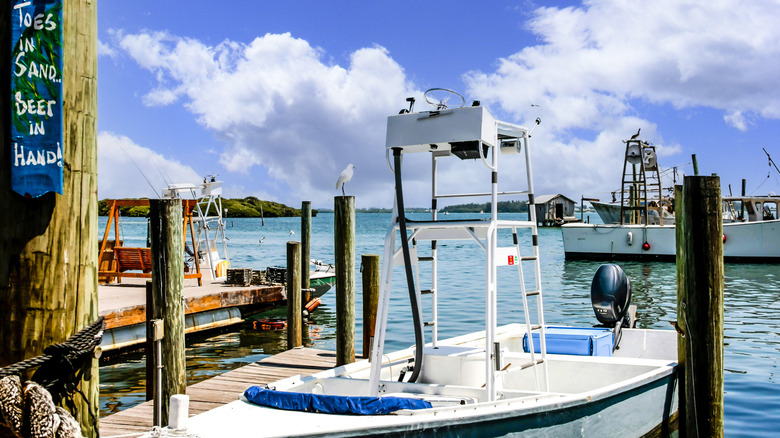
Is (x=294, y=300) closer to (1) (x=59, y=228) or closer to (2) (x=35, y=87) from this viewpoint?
(1) (x=59, y=228)

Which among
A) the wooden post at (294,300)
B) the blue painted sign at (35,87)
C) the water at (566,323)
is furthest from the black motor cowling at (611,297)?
the blue painted sign at (35,87)

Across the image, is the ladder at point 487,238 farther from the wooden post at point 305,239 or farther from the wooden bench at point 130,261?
the wooden bench at point 130,261

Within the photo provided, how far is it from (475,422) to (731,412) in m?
6.15

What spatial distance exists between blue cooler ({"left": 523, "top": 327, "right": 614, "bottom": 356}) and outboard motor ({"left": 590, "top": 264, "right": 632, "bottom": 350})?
1.28 meters

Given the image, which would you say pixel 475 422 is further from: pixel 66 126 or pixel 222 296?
pixel 222 296

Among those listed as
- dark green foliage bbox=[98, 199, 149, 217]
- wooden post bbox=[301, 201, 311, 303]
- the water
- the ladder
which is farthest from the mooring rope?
wooden post bbox=[301, 201, 311, 303]

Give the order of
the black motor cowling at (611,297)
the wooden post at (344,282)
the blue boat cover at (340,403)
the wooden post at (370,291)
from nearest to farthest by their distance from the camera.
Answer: the blue boat cover at (340,403), the wooden post at (344,282), the wooden post at (370,291), the black motor cowling at (611,297)

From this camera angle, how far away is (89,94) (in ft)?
10.6

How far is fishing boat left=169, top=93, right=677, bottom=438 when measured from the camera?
5355 mm

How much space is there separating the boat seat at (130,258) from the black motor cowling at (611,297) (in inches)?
476

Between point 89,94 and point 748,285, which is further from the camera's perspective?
point 748,285

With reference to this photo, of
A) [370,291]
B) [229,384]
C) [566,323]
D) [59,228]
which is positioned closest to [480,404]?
[59,228]

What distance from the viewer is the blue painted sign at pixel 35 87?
3053 mm

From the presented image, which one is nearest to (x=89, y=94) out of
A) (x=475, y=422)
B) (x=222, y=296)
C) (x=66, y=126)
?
(x=66, y=126)
